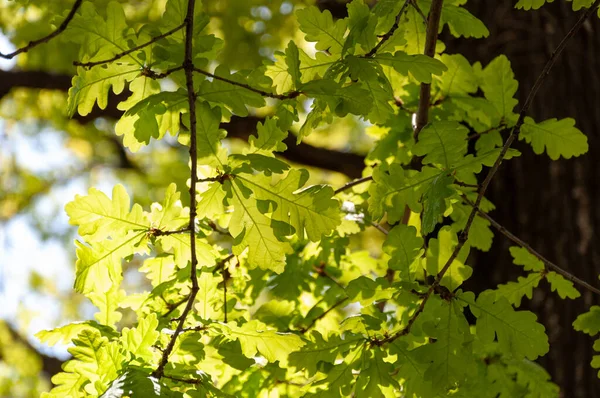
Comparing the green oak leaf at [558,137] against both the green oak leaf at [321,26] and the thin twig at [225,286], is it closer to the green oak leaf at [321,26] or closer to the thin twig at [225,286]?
the green oak leaf at [321,26]

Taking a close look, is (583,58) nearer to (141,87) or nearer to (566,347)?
(566,347)

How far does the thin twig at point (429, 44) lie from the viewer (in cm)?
132

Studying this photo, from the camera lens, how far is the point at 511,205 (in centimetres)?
251

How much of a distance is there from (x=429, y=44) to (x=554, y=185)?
1.39 metres

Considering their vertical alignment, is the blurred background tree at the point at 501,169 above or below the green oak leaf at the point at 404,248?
above

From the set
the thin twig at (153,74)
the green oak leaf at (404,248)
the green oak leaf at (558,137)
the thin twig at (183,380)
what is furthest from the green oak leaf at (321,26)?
the thin twig at (183,380)

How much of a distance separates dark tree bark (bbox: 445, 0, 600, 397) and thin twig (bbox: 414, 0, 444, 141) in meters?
1.04

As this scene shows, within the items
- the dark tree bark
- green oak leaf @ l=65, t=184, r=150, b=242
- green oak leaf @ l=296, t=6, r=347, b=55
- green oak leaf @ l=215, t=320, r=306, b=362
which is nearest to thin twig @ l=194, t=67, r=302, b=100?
green oak leaf @ l=296, t=6, r=347, b=55

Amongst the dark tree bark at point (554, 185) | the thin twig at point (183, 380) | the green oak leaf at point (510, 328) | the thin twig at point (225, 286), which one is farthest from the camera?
the dark tree bark at point (554, 185)

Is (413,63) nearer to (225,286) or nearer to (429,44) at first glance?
(429,44)

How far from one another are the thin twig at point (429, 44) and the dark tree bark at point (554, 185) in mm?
1044

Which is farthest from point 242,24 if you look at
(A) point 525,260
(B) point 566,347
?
(A) point 525,260

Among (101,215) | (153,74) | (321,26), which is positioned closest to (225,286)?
(101,215)

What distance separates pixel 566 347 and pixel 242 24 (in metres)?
2.95
